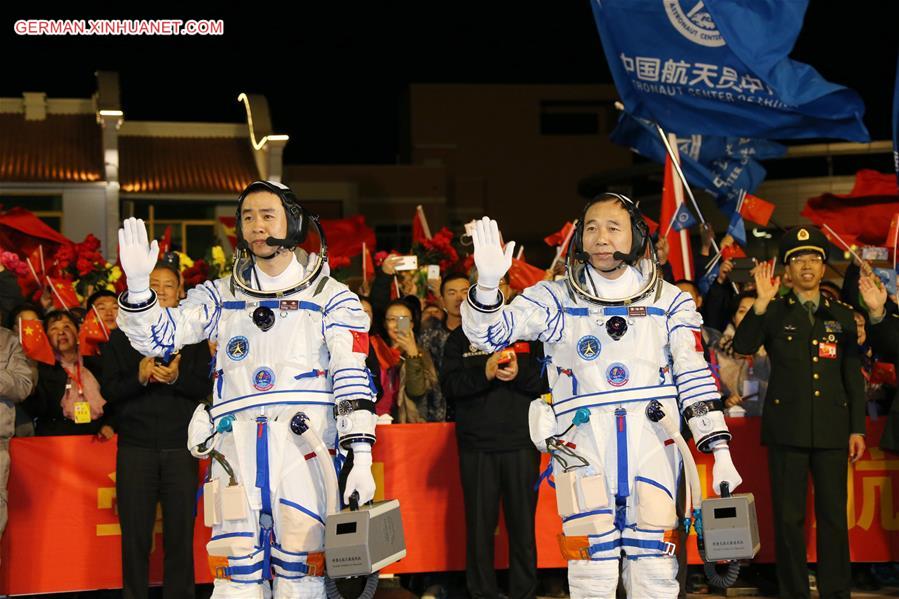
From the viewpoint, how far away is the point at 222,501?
18.3ft

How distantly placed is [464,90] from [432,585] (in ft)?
99.3

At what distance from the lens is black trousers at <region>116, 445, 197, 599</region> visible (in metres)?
7.95

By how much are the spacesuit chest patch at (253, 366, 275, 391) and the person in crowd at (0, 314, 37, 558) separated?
2.79 m

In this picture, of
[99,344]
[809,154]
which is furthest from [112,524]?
[809,154]

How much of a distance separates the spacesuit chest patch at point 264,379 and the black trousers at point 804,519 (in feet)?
13.4

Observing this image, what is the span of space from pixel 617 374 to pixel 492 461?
259 centimetres

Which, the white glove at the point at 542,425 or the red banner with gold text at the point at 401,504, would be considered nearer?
the white glove at the point at 542,425

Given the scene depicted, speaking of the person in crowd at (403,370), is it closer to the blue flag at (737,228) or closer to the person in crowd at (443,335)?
the person in crowd at (443,335)

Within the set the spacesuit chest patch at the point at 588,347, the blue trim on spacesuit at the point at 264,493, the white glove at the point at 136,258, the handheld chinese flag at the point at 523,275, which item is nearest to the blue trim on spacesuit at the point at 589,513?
the spacesuit chest patch at the point at 588,347

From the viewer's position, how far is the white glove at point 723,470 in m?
5.85

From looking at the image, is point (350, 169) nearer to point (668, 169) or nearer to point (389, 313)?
point (668, 169)

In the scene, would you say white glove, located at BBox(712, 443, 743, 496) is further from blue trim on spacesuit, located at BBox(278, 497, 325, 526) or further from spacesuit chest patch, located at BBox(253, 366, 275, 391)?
spacesuit chest patch, located at BBox(253, 366, 275, 391)

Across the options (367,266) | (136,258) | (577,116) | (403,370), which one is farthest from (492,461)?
(577,116)

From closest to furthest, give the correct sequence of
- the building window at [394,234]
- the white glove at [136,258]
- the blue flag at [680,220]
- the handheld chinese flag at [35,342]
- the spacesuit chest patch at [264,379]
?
the white glove at [136,258], the spacesuit chest patch at [264,379], the handheld chinese flag at [35,342], the blue flag at [680,220], the building window at [394,234]
